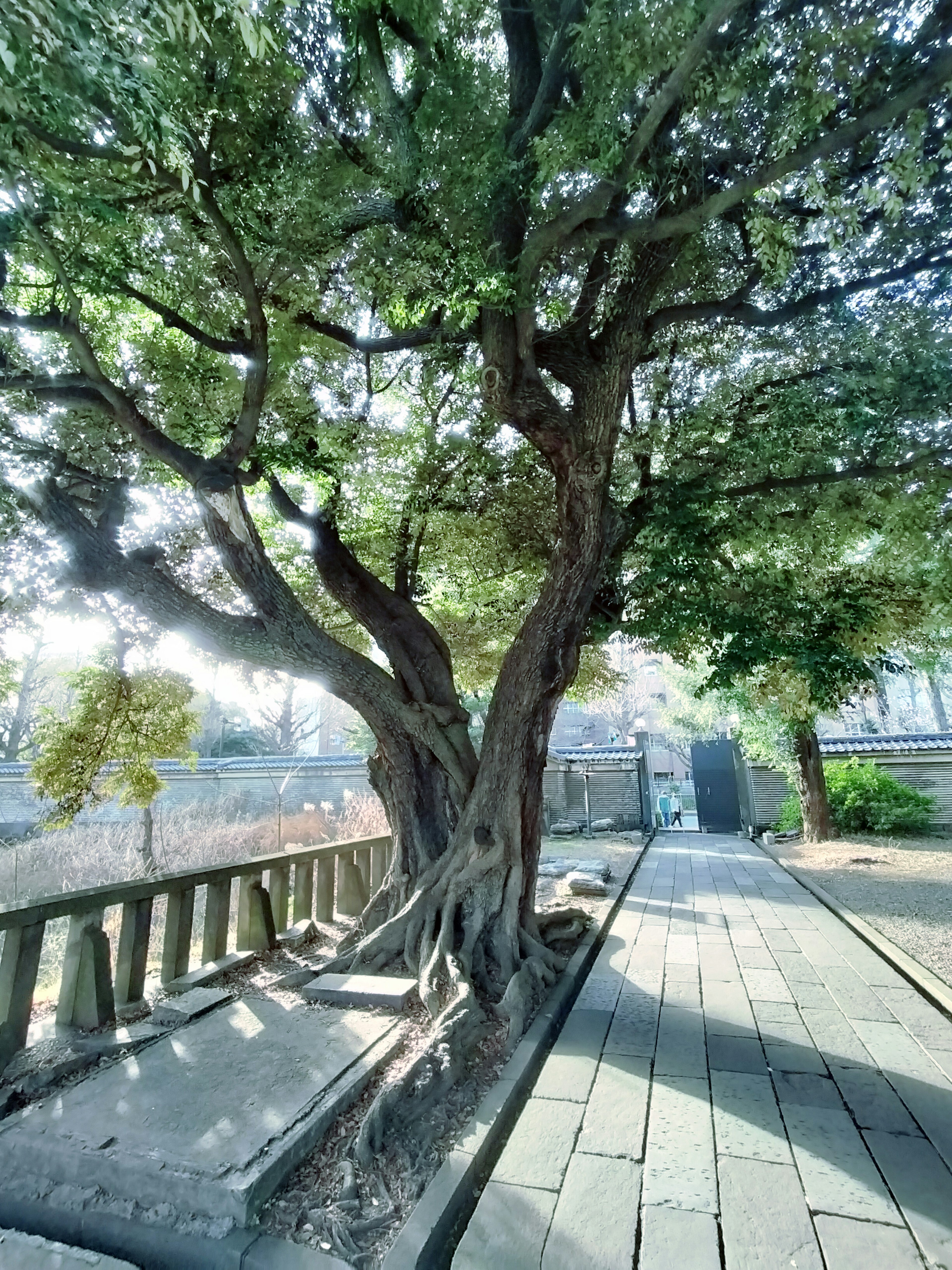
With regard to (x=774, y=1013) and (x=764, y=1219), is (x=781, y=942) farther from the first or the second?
(x=764, y=1219)

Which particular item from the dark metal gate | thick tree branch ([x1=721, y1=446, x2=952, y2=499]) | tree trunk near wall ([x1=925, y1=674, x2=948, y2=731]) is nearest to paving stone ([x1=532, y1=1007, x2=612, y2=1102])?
thick tree branch ([x1=721, y1=446, x2=952, y2=499])

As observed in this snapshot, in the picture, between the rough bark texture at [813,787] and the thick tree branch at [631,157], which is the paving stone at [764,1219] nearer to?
the thick tree branch at [631,157]

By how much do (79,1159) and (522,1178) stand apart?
162cm

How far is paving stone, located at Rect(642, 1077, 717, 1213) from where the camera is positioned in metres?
2.23

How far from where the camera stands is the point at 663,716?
28.0 m

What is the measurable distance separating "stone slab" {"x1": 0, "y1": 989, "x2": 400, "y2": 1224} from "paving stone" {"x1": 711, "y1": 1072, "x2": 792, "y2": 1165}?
5.16 feet

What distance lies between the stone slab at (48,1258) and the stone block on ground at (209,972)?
2.15 meters

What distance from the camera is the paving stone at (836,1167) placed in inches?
84.8

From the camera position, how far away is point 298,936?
5582 mm

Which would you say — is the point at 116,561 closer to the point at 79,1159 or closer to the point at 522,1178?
the point at 79,1159

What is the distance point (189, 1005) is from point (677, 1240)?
297 cm

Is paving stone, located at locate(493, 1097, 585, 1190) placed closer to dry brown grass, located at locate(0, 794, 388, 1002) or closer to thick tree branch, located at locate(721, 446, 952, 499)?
thick tree branch, located at locate(721, 446, 952, 499)

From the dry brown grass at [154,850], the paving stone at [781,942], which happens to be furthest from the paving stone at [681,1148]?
the dry brown grass at [154,850]

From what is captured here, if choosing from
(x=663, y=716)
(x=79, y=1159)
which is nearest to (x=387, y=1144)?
(x=79, y=1159)
